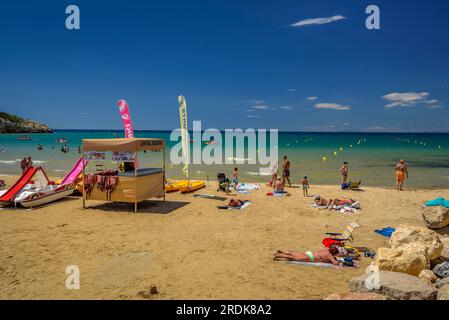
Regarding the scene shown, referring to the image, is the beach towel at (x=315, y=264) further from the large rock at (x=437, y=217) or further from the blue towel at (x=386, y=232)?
the large rock at (x=437, y=217)

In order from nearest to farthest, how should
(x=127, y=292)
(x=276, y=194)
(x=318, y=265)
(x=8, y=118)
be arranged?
(x=127, y=292) → (x=318, y=265) → (x=276, y=194) → (x=8, y=118)

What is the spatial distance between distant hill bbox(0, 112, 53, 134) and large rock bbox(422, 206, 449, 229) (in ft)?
438

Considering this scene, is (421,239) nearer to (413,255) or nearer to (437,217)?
(413,255)

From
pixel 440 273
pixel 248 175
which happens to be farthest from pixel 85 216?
pixel 248 175

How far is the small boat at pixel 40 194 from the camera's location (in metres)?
11.8

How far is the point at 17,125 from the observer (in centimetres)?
12350

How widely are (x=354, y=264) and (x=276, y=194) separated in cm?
837

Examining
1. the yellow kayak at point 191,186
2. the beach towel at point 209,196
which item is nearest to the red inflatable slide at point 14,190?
the yellow kayak at point 191,186

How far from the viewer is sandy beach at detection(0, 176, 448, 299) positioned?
5.71m

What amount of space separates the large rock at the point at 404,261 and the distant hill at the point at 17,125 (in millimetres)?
134393

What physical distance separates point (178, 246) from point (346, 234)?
Answer: 4.51 m
